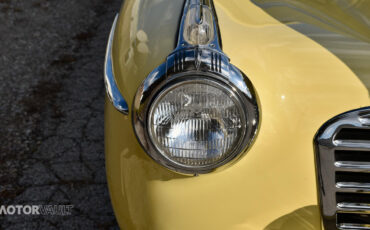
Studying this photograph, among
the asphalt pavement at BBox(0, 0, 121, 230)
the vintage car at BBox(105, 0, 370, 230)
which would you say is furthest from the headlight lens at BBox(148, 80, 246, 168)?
the asphalt pavement at BBox(0, 0, 121, 230)

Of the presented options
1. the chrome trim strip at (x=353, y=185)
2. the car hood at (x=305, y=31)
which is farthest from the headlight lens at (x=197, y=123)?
the chrome trim strip at (x=353, y=185)

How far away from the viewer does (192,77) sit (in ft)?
3.97

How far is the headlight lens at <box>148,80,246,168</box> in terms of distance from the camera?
1237mm

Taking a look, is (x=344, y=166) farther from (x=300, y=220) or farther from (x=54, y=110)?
(x=54, y=110)

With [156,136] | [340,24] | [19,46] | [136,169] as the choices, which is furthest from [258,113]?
[19,46]

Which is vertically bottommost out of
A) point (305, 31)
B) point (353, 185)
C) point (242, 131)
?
point (353, 185)

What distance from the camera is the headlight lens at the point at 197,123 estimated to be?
1237 mm

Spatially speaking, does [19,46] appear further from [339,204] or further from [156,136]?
[339,204]

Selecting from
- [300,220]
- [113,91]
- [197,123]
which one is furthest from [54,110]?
[300,220]

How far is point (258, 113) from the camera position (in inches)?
50.3

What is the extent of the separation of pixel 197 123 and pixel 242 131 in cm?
13

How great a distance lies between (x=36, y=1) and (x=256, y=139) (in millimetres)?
3772

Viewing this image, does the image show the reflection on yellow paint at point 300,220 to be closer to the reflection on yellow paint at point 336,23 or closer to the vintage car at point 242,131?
the vintage car at point 242,131

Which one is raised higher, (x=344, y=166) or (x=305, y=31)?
(x=305, y=31)
